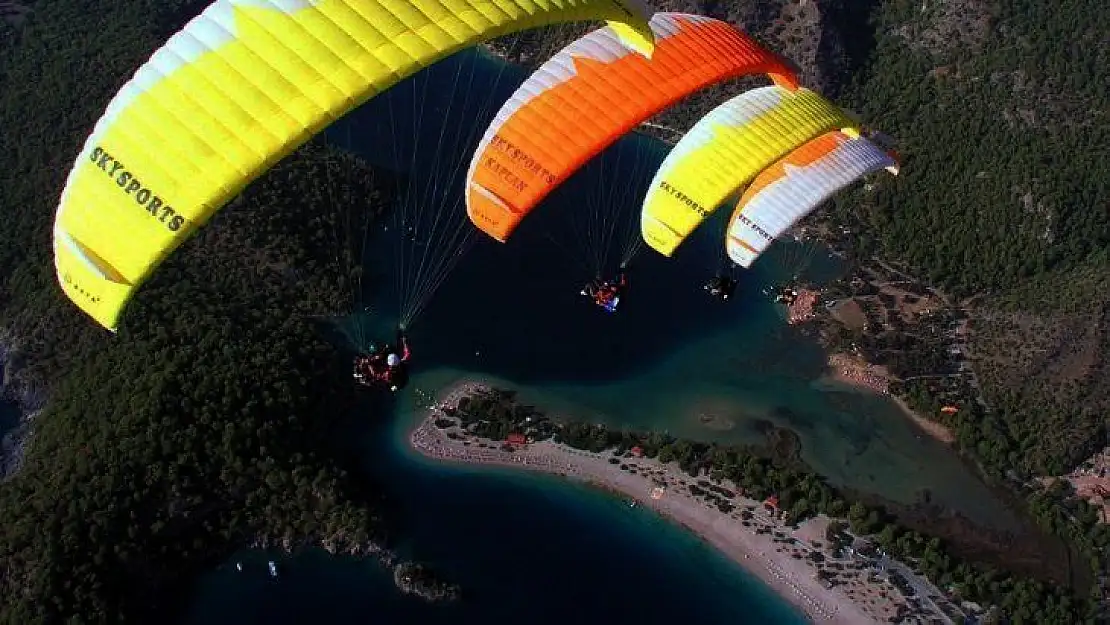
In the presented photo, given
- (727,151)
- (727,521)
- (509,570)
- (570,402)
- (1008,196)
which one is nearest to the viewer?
(727,151)

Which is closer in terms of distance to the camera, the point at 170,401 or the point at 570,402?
the point at 170,401

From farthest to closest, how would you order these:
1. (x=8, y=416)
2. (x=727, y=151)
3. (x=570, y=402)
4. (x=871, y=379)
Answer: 1. (x=871, y=379)
2. (x=570, y=402)
3. (x=8, y=416)
4. (x=727, y=151)

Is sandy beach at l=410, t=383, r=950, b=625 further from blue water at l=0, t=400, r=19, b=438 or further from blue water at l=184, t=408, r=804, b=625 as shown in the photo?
blue water at l=0, t=400, r=19, b=438

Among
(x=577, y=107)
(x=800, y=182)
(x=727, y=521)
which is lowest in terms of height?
(x=727, y=521)

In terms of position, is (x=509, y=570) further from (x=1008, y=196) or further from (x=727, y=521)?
(x=1008, y=196)

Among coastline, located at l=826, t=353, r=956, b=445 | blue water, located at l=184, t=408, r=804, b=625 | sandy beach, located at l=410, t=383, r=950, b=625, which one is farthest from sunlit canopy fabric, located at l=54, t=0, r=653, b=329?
coastline, located at l=826, t=353, r=956, b=445

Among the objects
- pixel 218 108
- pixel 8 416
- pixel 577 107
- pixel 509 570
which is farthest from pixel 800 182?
pixel 8 416

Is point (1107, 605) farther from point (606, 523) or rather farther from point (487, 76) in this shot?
point (487, 76)
